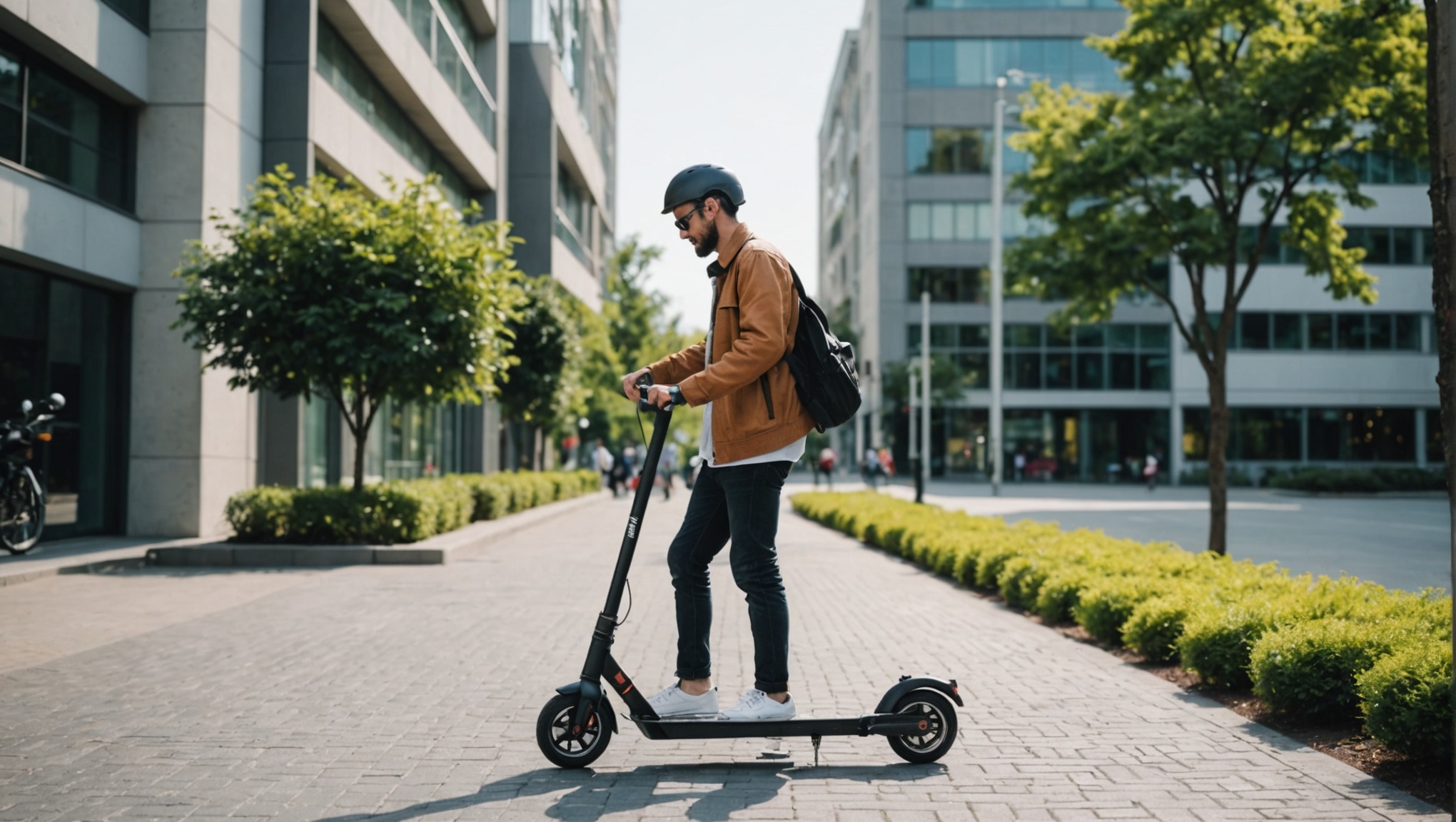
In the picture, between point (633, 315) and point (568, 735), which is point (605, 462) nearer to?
point (633, 315)

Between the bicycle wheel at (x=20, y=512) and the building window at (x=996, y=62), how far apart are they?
151ft

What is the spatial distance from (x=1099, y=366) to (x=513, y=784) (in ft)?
168

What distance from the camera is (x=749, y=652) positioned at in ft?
23.4

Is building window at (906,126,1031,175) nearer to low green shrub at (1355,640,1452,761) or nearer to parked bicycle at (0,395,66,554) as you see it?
parked bicycle at (0,395,66,554)

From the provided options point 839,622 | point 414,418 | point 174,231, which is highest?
point 174,231

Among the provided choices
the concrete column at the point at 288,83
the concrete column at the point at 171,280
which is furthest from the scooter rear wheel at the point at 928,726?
the concrete column at the point at 288,83

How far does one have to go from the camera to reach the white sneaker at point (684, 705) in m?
4.42

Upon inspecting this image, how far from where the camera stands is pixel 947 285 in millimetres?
54281

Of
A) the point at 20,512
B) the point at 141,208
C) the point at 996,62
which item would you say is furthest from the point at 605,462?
the point at 20,512

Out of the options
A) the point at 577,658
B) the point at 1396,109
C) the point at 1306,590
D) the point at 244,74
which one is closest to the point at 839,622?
the point at 577,658

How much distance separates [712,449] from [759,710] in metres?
0.95

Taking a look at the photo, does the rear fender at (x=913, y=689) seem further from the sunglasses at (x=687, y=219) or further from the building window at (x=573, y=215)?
the building window at (x=573, y=215)

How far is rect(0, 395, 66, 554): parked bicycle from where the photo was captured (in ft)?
37.4

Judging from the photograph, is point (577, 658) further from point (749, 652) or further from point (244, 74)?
point (244, 74)
